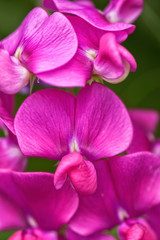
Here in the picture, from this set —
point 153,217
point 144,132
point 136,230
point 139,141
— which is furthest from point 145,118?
point 136,230

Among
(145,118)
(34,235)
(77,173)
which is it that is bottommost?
(34,235)

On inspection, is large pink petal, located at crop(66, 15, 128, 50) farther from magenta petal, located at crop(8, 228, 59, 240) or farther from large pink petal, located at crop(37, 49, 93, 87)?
magenta petal, located at crop(8, 228, 59, 240)

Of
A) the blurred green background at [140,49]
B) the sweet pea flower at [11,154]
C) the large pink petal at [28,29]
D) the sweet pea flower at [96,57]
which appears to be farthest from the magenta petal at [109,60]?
the blurred green background at [140,49]

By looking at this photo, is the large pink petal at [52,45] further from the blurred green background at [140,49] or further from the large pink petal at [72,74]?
the blurred green background at [140,49]

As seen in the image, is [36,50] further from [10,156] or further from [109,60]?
[10,156]

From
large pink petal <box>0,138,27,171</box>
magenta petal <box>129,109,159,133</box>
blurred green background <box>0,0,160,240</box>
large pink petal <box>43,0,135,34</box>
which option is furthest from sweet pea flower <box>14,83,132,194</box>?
blurred green background <box>0,0,160,240</box>

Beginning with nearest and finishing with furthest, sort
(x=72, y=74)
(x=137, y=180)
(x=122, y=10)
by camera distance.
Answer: (x=72, y=74) → (x=137, y=180) → (x=122, y=10)

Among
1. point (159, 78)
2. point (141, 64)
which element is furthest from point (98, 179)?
point (141, 64)

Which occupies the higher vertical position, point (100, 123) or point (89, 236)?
point (100, 123)
